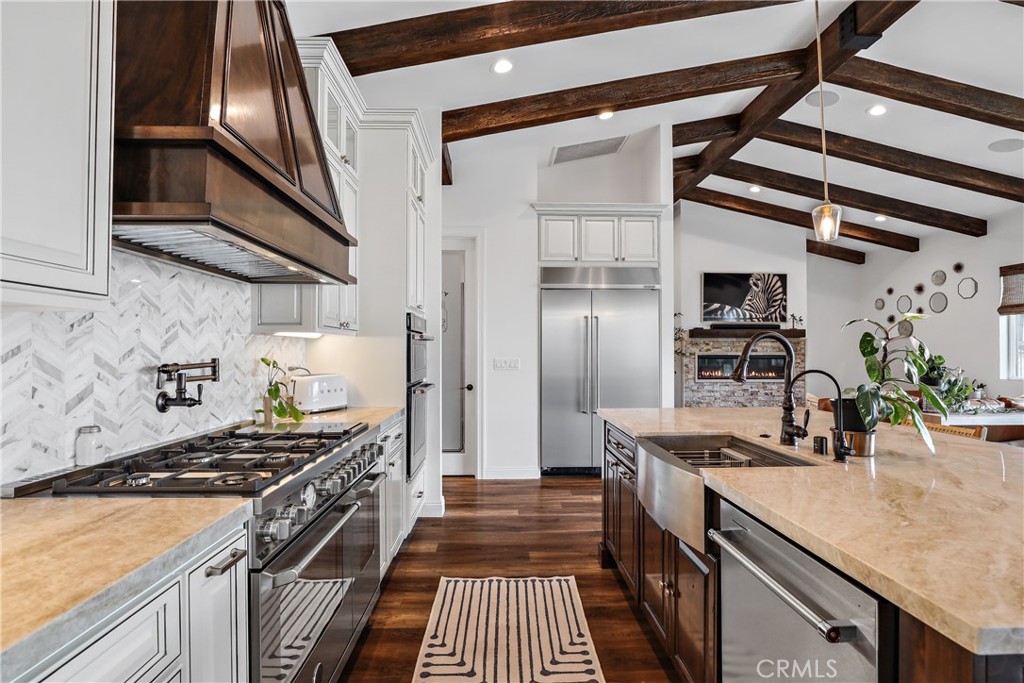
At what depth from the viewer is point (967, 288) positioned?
7.42 metres

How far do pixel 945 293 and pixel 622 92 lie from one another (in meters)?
6.35

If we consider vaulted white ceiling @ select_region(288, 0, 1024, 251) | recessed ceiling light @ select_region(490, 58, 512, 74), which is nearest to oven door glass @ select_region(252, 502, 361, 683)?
vaulted white ceiling @ select_region(288, 0, 1024, 251)

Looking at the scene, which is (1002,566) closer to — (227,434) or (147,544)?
(147,544)

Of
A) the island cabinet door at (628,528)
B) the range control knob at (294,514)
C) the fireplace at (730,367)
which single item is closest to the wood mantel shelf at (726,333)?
the fireplace at (730,367)

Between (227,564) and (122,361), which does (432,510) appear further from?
(227,564)

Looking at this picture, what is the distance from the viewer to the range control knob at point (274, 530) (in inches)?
53.0

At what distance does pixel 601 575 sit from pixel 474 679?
1129 mm

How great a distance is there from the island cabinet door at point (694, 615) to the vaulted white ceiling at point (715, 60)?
3.05 metres

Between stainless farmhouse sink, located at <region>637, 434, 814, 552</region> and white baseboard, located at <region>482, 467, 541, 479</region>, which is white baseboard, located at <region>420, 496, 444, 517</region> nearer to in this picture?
white baseboard, located at <region>482, 467, 541, 479</region>

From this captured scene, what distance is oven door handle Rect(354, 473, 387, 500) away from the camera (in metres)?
2.12

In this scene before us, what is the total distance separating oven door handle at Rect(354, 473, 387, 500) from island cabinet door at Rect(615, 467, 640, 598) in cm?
113

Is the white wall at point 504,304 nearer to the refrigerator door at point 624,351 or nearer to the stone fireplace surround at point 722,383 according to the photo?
the refrigerator door at point 624,351

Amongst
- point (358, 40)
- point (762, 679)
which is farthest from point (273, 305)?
point (762, 679)

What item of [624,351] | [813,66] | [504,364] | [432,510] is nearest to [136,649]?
[432,510]
